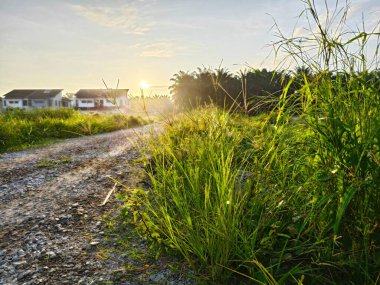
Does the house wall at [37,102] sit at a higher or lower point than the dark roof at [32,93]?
lower

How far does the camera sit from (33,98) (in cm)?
5719

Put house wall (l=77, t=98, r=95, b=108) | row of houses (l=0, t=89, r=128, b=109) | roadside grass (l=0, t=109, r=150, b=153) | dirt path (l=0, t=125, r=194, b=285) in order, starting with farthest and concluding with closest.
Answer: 1. house wall (l=77, t=98, r=95, b=108)
2. row of houses (l=0, t=89, r=128, b=109)
3. roadside grass (l=0, t=109, r=150, b=153)
4. dirt path (l=0, t=125, r=194, b=285)

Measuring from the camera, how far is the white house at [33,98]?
57.2 m

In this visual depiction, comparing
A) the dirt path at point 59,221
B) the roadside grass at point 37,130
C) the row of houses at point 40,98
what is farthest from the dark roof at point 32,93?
the dirt path at point 59,221

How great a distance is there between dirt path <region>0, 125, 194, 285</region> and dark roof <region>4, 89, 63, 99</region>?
5689 centimetres

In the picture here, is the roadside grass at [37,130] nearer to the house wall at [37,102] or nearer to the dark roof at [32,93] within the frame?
the house wall at [37,102]

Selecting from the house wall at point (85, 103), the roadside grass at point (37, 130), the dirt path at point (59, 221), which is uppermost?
the house wall at point (85, 103)

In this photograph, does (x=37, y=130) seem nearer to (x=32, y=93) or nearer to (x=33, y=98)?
(x=33, y=98)

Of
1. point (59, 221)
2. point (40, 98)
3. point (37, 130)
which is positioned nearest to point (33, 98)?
point (40, 98)

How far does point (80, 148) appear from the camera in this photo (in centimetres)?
690

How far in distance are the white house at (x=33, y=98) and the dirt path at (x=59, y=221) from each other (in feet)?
185

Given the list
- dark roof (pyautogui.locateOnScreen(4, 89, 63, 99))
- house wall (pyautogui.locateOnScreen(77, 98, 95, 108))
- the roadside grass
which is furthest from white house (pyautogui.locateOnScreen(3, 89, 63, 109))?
the roadside grass

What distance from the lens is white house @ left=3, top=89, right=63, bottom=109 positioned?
188ft

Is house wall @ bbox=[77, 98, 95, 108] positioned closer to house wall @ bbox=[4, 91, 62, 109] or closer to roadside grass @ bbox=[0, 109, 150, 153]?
house wall @ bbox=[4, 91, 62, 109]
